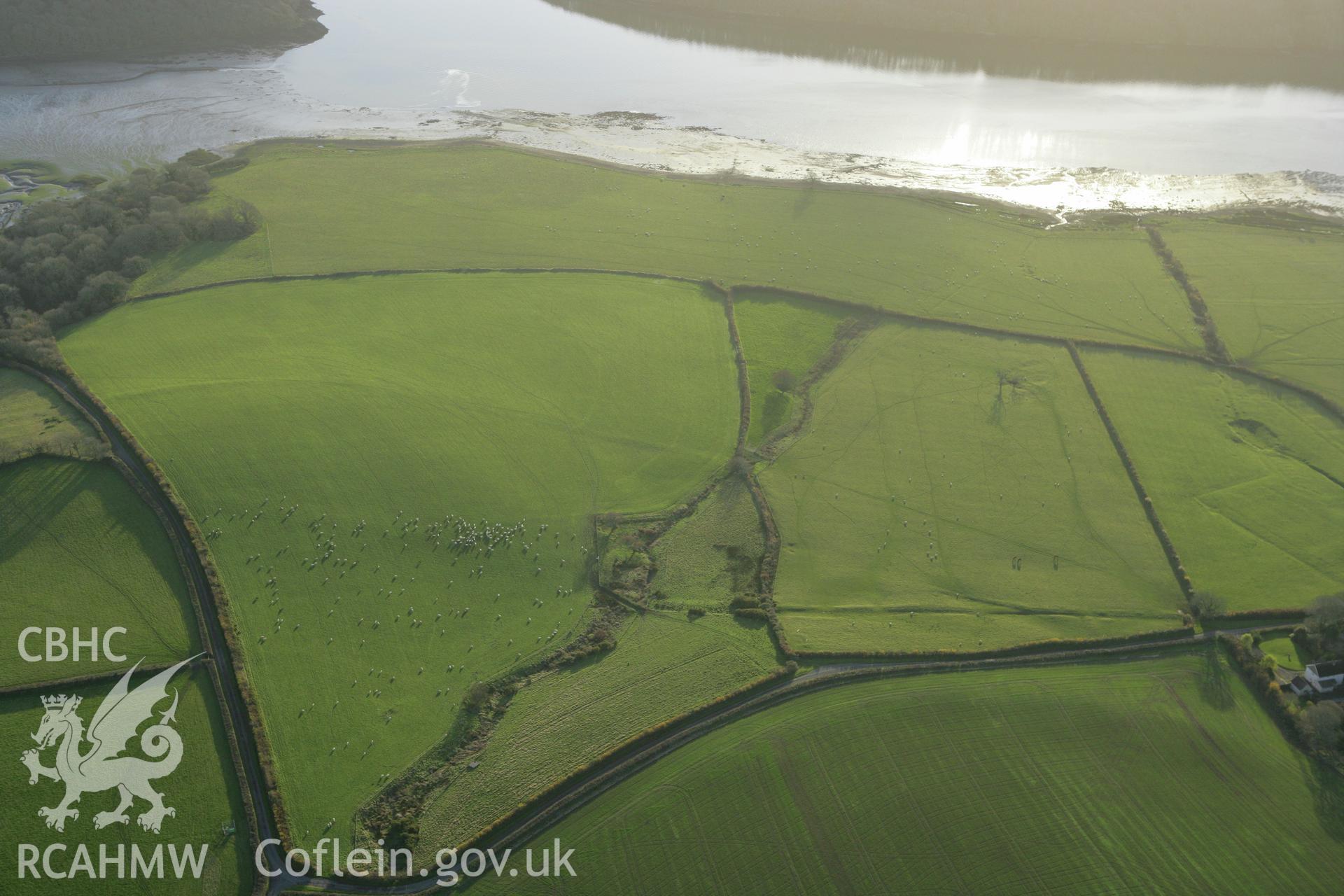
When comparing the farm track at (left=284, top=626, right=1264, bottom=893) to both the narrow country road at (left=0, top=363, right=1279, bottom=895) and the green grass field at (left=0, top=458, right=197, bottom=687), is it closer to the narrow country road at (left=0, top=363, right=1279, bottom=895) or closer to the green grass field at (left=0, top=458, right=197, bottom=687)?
the narrow country road at (left=0, top=363, right=1279, bottom=895)

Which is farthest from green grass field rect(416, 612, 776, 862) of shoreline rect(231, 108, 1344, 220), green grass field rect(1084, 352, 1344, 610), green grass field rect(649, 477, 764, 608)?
shoreline rect(231, 108, 1344, 220)

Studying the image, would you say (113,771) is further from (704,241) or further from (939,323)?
(704,241)

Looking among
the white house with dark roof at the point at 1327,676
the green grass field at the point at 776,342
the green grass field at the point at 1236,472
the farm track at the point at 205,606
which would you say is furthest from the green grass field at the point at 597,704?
the green grass field at the point at 1236,472

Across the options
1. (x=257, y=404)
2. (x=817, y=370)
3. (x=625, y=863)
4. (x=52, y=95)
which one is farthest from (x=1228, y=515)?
(x=52, y=95)

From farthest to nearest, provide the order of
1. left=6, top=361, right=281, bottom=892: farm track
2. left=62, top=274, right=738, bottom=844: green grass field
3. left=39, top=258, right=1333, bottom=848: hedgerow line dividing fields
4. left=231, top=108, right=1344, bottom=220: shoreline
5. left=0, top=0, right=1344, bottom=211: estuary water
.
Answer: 1. left=0, top=0, right=1344, bottom=211: estuary water
2. left=231, top=108, right=1344, bottom=220: shoreline
3. left=39, top=258, right=1333, bottom=848: hedgerow line dividing fields
4. left=62, top=274, right=738, bottom=844: green grass field
5. left=6, top=361, right=281, bottom=892: farm track

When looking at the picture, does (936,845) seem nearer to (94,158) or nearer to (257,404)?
(257,404)
